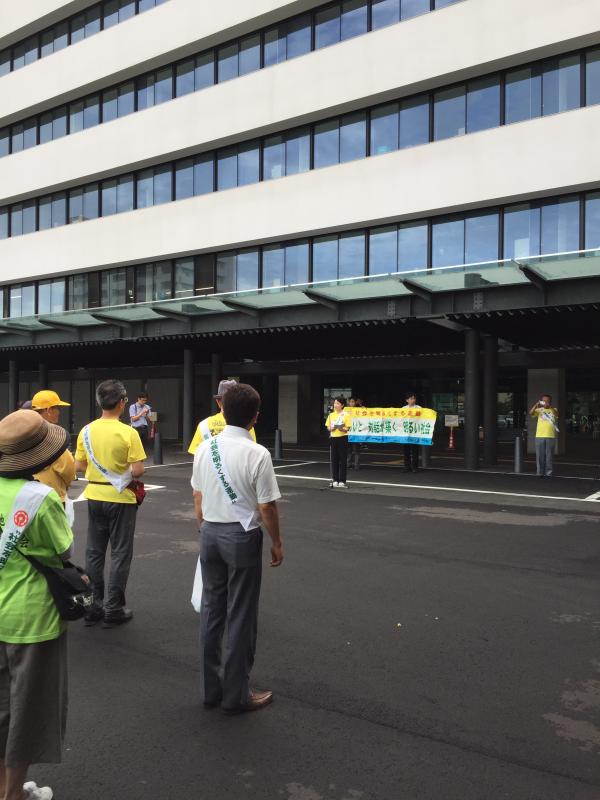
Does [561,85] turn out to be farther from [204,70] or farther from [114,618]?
[114,618]

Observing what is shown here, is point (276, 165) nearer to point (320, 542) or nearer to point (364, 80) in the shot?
point (364, 80)

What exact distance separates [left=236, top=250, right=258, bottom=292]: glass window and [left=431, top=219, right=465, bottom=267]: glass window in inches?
292

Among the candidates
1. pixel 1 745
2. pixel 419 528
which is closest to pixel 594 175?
pixel 419 528

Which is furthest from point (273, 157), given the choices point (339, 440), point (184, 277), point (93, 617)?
point (93, 617)

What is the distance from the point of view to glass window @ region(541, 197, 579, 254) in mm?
19516

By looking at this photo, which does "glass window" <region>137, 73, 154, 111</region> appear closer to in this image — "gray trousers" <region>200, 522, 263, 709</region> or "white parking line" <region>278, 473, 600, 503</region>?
"white parking line" <region>278, 473, 600, 503</region>

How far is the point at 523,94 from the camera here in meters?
20.0

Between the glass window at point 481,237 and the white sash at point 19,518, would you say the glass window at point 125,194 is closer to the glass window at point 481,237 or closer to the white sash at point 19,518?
the glass window at point 481,237

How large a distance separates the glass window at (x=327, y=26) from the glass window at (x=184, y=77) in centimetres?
594

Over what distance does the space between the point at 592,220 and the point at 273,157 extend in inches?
470

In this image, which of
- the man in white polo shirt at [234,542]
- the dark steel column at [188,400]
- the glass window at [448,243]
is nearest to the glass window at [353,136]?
the glass window at [448,243]

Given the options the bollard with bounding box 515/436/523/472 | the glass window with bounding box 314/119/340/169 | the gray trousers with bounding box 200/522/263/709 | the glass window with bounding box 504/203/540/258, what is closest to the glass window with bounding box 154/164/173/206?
→ the glass window with bounding box 314/119/340/169

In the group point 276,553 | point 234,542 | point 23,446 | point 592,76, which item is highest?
point 592,76

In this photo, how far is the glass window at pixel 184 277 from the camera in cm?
2747
